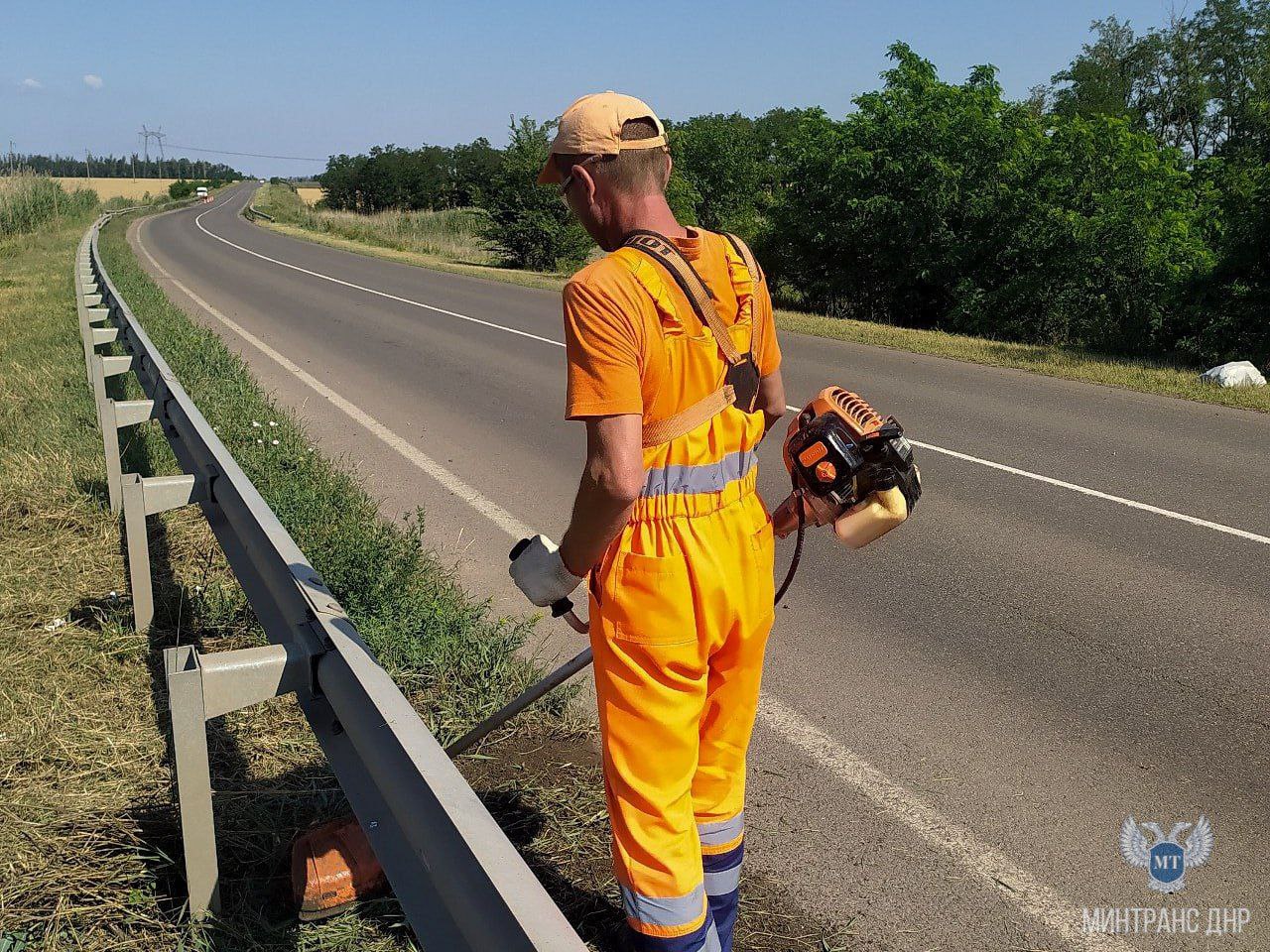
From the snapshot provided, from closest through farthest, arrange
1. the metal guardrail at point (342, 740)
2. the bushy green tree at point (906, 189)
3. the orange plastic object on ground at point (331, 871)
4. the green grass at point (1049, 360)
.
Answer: the metal guardrail at point (342, 740), the orange plastic object on ground at point (331, 871), the green grass at point (1049, 360), the bushy green tree at point (906, 189)

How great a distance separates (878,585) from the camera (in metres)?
5.34

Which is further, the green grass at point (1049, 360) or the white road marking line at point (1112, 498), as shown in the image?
the green grass at point (1049, 360)

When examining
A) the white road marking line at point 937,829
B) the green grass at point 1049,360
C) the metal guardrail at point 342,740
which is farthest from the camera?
the green grass at point 1049,360

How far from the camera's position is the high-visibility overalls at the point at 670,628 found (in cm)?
216

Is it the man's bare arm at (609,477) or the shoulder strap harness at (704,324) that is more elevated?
the shoulder strap harness at (704,324)

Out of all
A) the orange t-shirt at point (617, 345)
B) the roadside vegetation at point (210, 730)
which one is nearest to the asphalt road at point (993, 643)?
the roadside vegetation at point (210, 730)

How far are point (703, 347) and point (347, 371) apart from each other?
9.73 metres

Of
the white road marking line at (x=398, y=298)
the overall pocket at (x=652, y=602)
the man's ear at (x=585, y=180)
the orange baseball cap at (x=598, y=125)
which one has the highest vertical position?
the orange baseball cap at (x=598, y=125)

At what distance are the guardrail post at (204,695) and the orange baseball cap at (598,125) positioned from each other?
4.06ft

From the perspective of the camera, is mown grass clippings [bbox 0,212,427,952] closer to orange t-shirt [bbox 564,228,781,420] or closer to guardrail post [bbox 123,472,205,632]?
guardrail post [bbox 123,472,205,632]

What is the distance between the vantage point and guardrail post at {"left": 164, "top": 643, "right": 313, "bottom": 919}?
2301 millimetres

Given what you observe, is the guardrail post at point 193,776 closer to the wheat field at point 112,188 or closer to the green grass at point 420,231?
the green grass at point 420,231

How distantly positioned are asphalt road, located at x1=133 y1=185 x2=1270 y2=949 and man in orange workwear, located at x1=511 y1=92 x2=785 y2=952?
3.24 feet

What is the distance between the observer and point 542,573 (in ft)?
7.53
